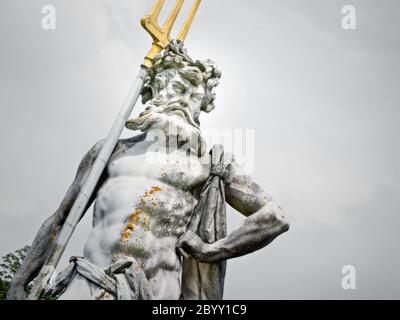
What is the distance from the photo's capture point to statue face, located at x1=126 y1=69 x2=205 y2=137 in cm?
754

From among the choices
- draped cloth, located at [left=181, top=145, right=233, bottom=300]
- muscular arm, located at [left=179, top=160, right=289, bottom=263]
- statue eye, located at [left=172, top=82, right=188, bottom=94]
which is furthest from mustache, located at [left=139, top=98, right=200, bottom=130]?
muscular arm, located at [left=179, top=160, right=289, bottom=263]

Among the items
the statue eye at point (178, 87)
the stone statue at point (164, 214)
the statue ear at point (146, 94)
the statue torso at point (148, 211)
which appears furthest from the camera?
the statue ear at point (146, 94)

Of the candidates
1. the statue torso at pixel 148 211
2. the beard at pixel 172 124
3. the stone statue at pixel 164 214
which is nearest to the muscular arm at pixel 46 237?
the stone statue at pixel 164 214

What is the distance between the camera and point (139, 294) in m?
6.34

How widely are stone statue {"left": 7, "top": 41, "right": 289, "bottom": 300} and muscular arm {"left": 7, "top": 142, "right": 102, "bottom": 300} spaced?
0.01m

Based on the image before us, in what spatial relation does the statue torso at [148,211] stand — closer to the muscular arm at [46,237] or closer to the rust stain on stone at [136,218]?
the rust stain on stone at [136,218]

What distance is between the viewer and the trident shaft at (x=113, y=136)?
21.8 ft

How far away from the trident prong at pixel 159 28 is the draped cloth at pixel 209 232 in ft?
5.70

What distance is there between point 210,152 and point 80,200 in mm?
1729

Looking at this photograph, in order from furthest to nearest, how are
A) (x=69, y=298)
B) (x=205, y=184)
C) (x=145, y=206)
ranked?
1. (x=205, y=184)
2. (x=145, y=206)
3. (x=69, y=298)

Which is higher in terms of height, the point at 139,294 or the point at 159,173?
the point at 159,173

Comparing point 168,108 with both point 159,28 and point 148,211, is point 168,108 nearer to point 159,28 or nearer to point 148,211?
point 159,28

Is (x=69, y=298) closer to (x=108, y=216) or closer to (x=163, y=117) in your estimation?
(x=108, y=216)
